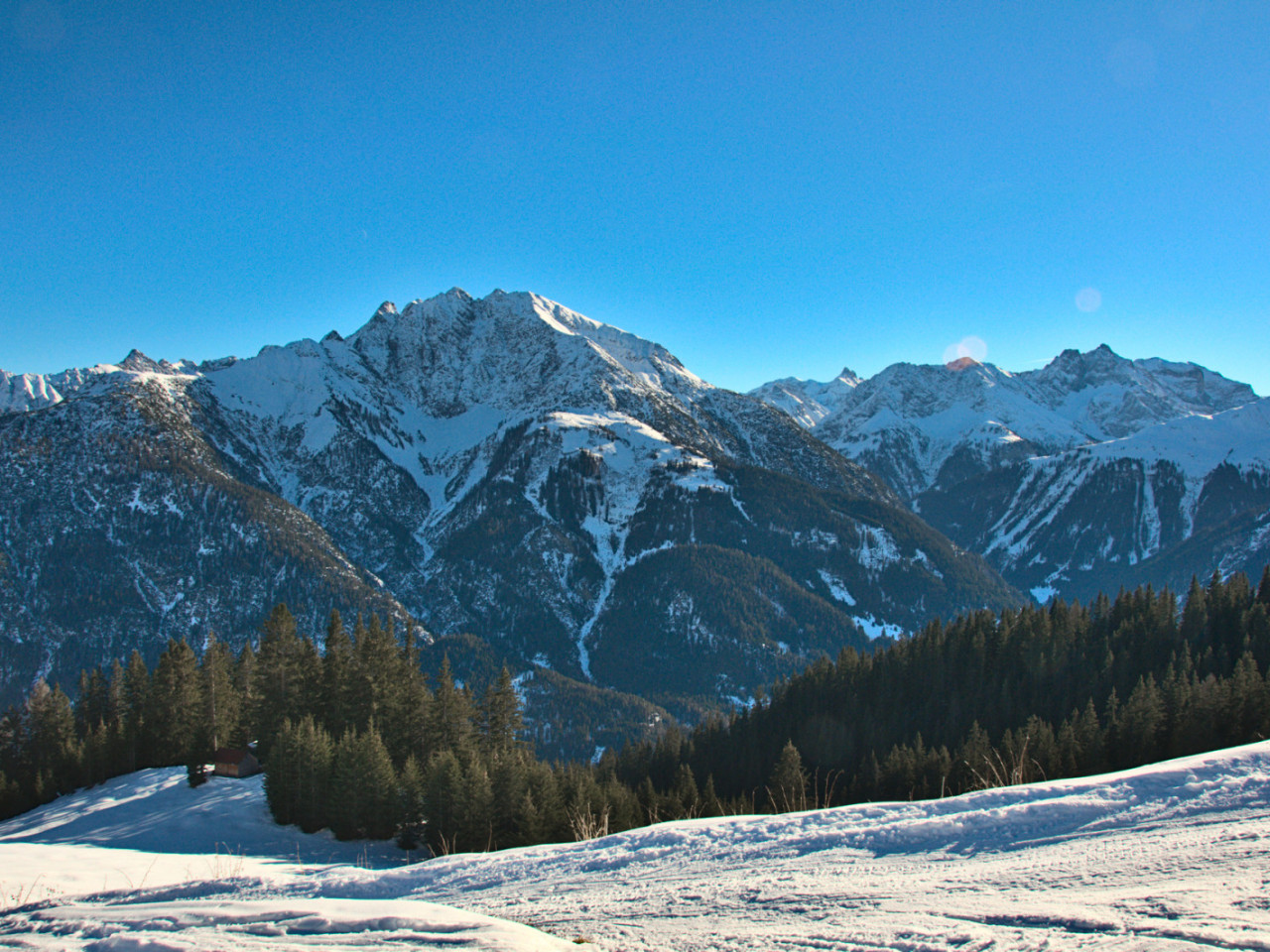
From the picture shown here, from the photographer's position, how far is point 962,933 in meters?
7.45

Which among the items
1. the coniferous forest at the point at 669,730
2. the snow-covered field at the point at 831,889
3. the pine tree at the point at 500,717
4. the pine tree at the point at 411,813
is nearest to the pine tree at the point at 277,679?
Answer: the coniferous forest at the point at 669,730

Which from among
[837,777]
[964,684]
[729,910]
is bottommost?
[837,777]

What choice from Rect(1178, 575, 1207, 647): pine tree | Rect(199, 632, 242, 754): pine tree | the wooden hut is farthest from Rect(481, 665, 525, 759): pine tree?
Rect(1178, 575, 1207, 647): pine tree

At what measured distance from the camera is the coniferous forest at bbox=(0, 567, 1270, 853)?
130ft

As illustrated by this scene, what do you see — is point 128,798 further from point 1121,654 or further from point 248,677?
point 1121,654

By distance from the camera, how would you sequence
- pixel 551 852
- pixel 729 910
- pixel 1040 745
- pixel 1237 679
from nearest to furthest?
pixel 729 910 → pixel 551 852 → pixel 1040 745 → pixel 1237 679

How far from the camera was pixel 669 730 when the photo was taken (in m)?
99.6

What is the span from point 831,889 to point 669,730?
93.7m

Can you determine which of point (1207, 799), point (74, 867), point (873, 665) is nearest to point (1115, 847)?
point (1207, 799)

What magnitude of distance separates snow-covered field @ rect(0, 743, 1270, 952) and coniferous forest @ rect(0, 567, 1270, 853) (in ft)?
18.7

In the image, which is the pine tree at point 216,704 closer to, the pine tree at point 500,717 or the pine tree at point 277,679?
the pine tree at point 277,679

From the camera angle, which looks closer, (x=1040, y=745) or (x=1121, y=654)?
(x=1040, y=745)

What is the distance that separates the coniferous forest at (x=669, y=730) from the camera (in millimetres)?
39719

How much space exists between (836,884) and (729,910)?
154 centimetres
